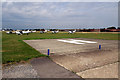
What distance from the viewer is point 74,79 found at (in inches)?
164

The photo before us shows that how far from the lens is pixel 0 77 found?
169 inches

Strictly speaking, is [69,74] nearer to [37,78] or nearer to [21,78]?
[37,78]

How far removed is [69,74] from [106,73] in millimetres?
1962

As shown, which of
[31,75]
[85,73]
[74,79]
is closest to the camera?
[74,79]

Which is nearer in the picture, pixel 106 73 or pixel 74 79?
pixel 74 79

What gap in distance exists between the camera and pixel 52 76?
14.5ft

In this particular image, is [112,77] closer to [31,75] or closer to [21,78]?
[31,75]

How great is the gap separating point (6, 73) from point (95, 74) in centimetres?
462

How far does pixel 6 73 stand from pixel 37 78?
181cm

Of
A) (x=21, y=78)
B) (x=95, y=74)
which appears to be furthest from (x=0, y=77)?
(x=95, y=74)

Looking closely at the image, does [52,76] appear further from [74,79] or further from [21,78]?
[21,78]

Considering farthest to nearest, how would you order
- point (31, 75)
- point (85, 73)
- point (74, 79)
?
point (85, 73), point (31, 75), point (74, 79)

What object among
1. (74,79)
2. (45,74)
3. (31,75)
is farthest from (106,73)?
(31,75)

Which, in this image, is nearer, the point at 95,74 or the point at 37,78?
the point at 37,78
